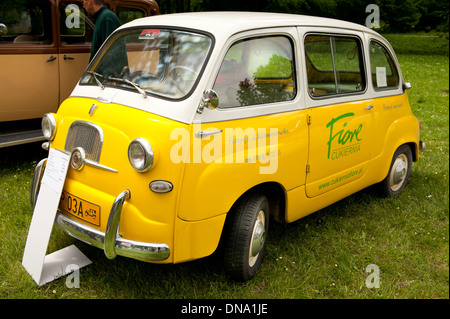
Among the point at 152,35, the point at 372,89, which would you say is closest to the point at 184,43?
the point at 152,35

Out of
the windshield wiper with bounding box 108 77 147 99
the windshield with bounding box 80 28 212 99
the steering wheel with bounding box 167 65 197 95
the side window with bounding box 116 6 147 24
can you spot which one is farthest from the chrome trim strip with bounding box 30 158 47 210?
the side window with bounding box 116 6 147 24

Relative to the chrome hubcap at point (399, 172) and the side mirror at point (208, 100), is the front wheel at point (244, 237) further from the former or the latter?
the chrome hubcap at point (399, 172)

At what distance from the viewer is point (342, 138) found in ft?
13.6

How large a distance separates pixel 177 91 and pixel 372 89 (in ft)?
7.43

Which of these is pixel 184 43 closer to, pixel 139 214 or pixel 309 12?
pixel 139 214

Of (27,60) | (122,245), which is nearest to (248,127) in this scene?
(122,245)

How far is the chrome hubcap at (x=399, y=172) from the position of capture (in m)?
5.19

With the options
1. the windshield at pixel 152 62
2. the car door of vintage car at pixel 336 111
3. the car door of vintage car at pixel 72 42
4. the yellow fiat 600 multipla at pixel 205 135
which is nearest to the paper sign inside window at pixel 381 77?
the car door of vintage car at pixel 336 111

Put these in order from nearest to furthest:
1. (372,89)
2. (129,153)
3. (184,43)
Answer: (129,153)
(184,43)
(372,89)

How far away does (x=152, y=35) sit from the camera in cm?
364

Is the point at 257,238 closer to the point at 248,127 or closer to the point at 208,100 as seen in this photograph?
the point at 248,127

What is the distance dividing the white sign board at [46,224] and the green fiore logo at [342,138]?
218cm

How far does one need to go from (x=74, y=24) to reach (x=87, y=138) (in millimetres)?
3586

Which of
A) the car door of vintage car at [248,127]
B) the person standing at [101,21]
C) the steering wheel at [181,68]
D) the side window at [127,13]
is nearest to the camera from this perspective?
the car door of vintage car at [248,127]
